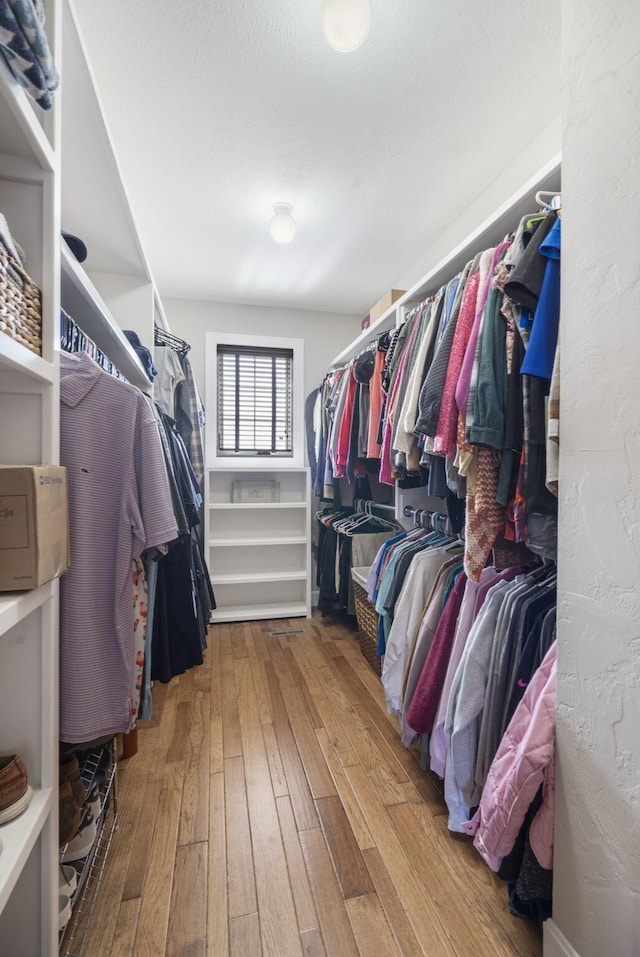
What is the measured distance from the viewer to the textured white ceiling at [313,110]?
3.97ft

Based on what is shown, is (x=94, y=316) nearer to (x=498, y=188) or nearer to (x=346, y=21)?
(x=346, y=21)

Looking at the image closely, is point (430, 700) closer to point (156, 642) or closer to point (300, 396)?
point (156, 642)

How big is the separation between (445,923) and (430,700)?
0.51 metres

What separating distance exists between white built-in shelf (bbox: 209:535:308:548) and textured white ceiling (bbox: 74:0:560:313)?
6.65ft

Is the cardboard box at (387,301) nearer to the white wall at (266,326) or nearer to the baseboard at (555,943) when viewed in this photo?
the white wall at (266,326)

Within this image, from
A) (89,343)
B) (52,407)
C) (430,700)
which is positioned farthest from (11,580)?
(430,700)

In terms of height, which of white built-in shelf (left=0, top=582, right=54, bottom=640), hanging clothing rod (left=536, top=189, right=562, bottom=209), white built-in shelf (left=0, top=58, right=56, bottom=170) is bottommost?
white built-in shelf (left=0, top=582, right=54, bottom=640)

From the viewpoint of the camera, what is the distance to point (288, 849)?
1.18 metres

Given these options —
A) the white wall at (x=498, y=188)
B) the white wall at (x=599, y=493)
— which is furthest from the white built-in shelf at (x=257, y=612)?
the white wall at (x=498, y=188)

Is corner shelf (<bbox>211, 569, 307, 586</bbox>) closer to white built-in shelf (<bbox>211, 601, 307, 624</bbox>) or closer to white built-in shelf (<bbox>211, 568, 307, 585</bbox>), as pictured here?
white built-in shelf (<bbox>211, 568, 307, 585</bbox>)

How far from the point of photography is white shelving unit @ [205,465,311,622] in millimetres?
3066

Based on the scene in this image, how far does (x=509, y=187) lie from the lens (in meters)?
1.78

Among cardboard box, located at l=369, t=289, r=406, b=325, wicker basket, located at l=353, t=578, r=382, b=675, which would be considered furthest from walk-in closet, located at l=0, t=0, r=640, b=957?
cardboard box, located at l=369, t=289, r=406, b=325

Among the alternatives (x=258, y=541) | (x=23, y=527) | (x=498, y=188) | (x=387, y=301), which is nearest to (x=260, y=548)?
(x=258, y=541)
